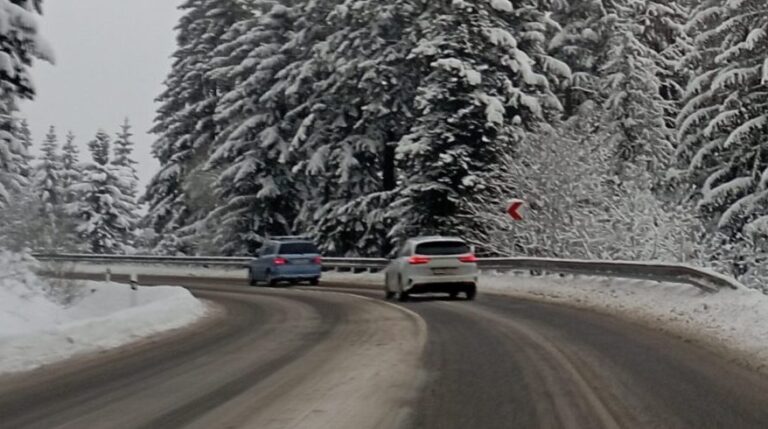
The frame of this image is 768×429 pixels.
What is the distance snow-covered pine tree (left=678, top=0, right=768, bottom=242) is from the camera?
2902 cm

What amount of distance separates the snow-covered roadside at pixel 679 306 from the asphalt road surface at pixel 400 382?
55 centimetres

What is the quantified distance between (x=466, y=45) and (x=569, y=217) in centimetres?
877

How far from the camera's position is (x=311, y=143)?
139ft

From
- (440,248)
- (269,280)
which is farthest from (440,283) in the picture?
(269,280)

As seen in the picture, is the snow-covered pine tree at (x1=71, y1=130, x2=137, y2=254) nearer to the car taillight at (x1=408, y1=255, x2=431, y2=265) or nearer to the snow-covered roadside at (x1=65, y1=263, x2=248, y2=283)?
the snow-covered roadside at (x1=65, y1=263, x2=248, y2=283)

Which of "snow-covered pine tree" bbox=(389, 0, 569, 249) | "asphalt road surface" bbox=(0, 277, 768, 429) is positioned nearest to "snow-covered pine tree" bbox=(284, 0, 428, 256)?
"snow-covered pine tree" bbox=(389, 0, 569, 249)

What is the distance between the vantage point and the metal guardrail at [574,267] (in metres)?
18.0

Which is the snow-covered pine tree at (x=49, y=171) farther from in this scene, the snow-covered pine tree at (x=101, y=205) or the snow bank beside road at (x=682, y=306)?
the snow bank beside road at (x=682, y=306)

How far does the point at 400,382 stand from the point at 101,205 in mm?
65607

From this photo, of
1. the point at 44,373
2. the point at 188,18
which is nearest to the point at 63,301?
the point at 44,373

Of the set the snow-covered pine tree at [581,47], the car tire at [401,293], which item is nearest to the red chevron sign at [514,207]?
the car tire at [401,293]

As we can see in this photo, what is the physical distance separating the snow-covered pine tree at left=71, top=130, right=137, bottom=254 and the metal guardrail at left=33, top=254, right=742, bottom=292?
22.6m

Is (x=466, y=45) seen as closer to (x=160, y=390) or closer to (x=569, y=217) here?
(x=569, y=217)

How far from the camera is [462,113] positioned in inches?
1423
